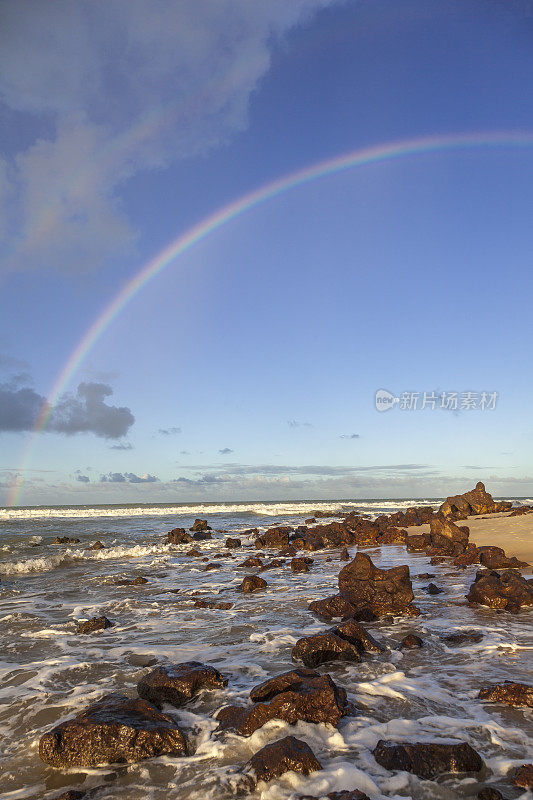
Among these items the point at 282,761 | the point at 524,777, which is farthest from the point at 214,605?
the point at 524,777

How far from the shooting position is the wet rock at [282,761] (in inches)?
155

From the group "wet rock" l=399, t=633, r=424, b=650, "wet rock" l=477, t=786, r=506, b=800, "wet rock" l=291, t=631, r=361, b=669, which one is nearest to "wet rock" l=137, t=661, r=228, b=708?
"wet rock" l=291, t=631, r=361, b=669

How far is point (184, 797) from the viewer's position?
3840 mm

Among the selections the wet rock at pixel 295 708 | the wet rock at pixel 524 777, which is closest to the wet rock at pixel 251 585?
the wet rock at pixel 295 708

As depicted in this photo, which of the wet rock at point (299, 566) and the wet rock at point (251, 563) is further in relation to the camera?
the wet rock at point (251, 563)

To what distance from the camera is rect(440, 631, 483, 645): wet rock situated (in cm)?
753

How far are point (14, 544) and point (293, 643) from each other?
24.5 metres

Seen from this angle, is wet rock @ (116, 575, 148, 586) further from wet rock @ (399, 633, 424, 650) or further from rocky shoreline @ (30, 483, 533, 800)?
wet rock @ (399, 633, 424, 650)

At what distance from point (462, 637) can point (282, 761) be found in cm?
490

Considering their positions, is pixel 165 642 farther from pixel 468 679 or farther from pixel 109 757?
pixel 468 679

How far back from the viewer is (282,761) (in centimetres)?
397

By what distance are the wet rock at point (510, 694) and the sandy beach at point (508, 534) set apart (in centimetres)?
872

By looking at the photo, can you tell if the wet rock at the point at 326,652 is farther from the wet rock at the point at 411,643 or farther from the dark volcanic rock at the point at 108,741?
the dark volcanic rock at the point at 108,741

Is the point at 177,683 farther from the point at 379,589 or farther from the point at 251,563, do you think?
the point at 251,563
